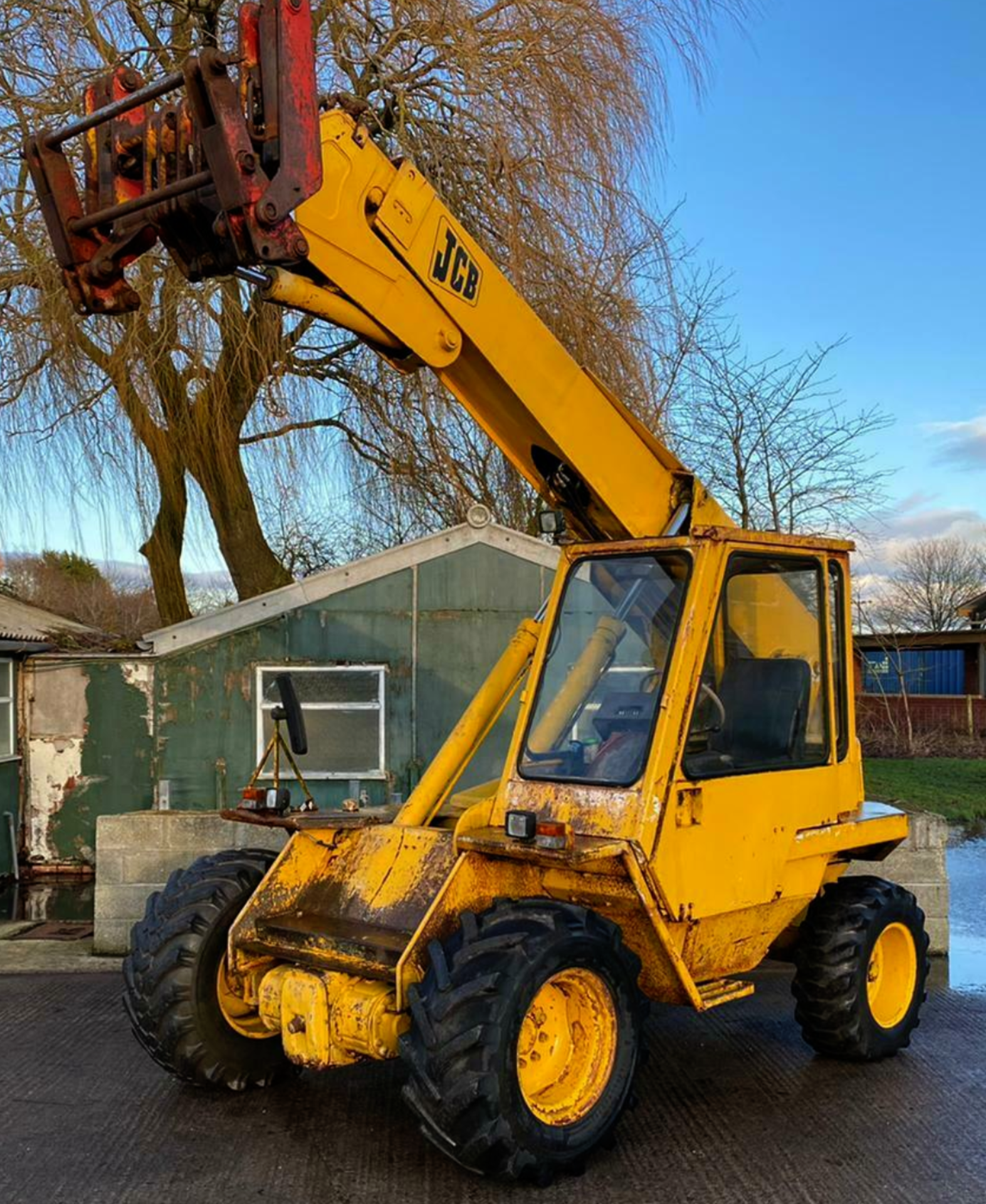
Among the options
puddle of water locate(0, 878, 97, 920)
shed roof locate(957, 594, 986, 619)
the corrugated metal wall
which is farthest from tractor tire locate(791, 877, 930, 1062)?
shed roof locate(957, 594, 986, 619)

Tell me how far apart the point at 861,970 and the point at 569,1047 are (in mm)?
1684

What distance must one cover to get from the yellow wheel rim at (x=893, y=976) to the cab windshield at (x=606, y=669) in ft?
6.43

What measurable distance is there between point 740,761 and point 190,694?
812 cm

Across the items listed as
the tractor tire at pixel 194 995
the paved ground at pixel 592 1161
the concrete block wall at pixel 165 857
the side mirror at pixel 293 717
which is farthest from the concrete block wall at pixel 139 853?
the side mirror at pixel 293 717

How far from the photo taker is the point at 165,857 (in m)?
7.91

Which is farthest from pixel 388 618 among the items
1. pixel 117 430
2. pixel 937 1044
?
pixel 937 1044

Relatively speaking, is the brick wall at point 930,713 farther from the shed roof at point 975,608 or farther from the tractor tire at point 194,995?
the tractor tire at point 194,995

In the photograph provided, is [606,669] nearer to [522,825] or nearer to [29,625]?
[522,825]

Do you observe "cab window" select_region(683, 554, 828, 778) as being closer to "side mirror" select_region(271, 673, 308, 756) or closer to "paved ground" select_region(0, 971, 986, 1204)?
"paved ground" select_region(0, 971, 986, 1204)

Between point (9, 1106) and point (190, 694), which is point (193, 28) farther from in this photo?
point (9, 1106)

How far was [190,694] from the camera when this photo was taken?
11891 mm

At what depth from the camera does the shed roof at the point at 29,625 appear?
12.0 metres

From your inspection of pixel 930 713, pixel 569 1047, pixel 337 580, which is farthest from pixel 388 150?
pixel 930 713

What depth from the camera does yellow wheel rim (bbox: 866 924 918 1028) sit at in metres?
5.69
